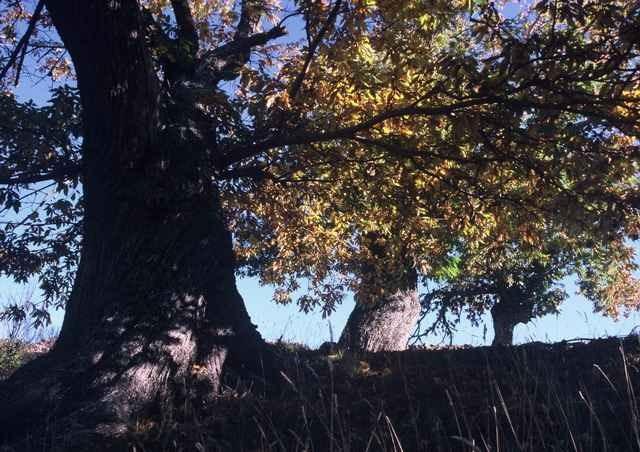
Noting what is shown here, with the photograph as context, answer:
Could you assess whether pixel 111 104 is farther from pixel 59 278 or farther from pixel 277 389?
pixel 59 278

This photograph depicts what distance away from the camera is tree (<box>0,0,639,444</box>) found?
7.01m

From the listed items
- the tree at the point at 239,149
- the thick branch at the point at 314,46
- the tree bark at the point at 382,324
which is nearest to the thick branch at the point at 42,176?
the tree at the point at 239,149

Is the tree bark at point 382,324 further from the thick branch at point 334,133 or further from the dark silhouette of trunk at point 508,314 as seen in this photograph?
the dark silhouette of trunk at point 508,314

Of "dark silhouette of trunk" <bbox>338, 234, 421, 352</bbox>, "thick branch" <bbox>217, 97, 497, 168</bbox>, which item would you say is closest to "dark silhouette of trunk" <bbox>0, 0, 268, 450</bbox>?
"thick branch" <bbox>217, 97, 497, 168</bbox>

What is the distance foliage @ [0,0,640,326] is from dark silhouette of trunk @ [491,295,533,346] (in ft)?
42.0

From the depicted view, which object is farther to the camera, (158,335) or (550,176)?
(550,176)

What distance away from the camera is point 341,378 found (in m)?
8.34

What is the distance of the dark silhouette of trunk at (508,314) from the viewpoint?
24000 mm

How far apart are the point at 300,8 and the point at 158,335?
4226 mm

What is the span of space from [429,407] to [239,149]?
4289 millimetres

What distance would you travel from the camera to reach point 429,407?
22.5 feet

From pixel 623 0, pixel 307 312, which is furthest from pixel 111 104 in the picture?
pixel 307 312

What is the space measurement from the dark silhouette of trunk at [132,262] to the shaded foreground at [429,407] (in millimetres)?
468

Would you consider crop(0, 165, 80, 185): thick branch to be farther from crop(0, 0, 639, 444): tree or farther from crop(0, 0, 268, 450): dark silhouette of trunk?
crop(0, 0, 268, 450): dark silhouette of trunk
